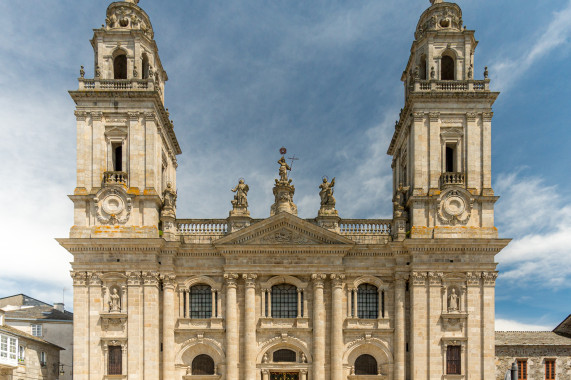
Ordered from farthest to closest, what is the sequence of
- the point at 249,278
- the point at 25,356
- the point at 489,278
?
the point at 25,356
the point at 249,278
the point at 489,278

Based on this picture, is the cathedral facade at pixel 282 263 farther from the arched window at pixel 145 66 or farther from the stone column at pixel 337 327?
the arched window at pixel 145 66

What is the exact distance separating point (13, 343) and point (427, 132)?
32275 millimetres

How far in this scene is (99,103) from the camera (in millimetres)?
40625

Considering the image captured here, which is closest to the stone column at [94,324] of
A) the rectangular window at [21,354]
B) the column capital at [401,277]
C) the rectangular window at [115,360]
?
the rectangular window at [115,360]

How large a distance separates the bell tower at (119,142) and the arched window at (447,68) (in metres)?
21.3

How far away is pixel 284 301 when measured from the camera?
132 feet

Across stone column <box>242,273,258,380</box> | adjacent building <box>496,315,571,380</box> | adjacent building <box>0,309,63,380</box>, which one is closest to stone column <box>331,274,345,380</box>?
stone column <box>242,273,258,380</box>

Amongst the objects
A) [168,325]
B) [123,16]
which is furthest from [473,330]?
[123,16]

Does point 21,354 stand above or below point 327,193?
below

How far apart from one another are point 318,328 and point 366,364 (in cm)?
434

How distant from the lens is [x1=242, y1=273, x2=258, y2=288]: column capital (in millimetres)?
39625

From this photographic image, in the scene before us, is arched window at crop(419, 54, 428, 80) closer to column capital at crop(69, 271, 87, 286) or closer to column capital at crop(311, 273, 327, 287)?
column capital at crop(311, 273, 327, 287)

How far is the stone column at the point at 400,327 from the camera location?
38.6 meters

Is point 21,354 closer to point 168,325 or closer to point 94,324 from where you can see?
point 94,324
